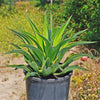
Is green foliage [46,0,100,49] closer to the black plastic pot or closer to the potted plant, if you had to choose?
the potted plant

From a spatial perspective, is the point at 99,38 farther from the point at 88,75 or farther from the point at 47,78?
the point at 47,78

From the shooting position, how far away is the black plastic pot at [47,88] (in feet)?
7.80

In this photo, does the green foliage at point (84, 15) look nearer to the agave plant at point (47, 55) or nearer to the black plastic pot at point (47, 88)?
the agave plant at point (47, 55)

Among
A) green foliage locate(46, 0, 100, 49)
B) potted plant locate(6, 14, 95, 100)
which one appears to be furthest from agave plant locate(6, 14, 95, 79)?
green foliage locate(46, 0, 100, 49)

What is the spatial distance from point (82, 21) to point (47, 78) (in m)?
3.05

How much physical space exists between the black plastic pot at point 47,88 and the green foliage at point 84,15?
252cm

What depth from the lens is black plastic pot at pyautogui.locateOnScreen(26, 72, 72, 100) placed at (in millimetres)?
2377

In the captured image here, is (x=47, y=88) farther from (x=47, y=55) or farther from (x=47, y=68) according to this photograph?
(x=47, y=55)

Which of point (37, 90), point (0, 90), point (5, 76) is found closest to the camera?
point (37, 90)

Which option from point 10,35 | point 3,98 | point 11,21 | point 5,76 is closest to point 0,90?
point 3,98

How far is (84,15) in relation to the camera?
5.11 m

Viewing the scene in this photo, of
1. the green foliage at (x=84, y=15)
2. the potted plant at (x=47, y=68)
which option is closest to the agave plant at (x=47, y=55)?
the potted plant at (x=47, y=68)

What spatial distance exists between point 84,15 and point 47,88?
10.4 feet

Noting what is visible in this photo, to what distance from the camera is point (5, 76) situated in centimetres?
402
